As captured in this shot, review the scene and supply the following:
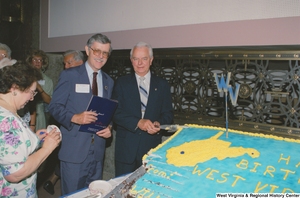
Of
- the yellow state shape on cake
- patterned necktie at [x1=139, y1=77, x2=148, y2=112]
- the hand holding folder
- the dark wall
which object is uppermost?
the dark wall

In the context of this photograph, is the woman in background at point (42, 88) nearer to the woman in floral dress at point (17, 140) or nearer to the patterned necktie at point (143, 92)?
the patterned necktie at point (143, 92)

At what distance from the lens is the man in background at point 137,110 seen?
262 cm

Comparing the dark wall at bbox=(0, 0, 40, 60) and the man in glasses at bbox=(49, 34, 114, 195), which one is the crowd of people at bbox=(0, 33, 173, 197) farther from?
the dark wall at bbox=(0, 0, 40, 60)

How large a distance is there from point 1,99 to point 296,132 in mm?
2939

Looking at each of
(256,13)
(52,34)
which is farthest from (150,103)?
(52,34)

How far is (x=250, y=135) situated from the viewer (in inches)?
92.9

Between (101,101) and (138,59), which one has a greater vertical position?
(138,59)

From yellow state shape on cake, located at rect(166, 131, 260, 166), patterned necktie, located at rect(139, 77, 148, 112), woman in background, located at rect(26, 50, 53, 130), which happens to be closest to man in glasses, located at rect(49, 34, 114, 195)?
patterned necktie, located at rect(139, 77, 148, 112)

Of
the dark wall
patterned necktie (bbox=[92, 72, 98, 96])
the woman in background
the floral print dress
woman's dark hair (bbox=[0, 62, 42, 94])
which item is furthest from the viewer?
the dark wall

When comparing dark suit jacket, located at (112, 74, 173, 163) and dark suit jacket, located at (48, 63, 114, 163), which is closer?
dark suit jacket, located at (48, 63, 114, 163)

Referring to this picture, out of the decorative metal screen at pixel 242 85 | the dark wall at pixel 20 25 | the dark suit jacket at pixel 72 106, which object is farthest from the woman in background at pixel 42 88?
the dark suit jacket at pixel 72 106

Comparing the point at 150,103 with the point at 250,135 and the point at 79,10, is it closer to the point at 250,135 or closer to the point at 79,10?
the point at 250,135

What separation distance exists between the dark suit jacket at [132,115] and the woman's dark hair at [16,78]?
112 cm

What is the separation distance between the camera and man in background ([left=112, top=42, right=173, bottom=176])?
2623 millimetres
